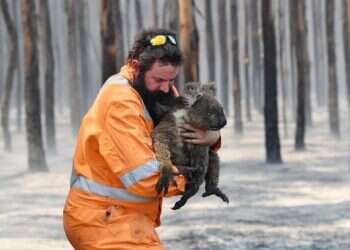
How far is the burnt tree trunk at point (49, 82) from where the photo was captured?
1872cm

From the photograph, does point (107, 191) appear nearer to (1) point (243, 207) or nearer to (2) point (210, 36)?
(1) point (243, 207)

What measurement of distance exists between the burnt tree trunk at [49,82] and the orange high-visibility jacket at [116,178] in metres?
15.8

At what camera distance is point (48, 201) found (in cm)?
1140

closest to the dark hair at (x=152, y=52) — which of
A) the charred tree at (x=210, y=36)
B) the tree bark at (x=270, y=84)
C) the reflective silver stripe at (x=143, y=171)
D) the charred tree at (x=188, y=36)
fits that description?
the reflective silver stripe at (x=143, y=171)

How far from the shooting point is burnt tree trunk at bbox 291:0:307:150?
17.0 m

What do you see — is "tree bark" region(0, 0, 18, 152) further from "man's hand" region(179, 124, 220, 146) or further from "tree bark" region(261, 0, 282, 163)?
"man's hand" region(179, 124, 220, 146)

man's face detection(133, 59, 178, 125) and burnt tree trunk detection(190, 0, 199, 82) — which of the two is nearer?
man's face detection(133, 59, 178, 125)

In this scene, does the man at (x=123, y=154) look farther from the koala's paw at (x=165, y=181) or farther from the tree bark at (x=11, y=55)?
the tree bark at (x=11, y=55)

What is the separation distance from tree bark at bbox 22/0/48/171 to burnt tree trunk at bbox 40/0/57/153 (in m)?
3.76

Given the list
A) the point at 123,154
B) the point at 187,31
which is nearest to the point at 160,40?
the point at 123,154

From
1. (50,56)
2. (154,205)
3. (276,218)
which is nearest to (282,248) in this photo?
(276,218)

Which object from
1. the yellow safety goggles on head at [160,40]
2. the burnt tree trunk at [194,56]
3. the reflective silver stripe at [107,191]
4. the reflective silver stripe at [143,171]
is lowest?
the burnt tree trunk at [194,56]

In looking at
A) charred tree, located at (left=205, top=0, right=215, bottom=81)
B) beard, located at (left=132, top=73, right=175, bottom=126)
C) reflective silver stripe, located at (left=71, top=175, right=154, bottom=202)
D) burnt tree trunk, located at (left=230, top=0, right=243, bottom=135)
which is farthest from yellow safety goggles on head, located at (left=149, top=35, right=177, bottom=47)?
charred tree, located at (left=205, top=0, right=215, bottom=81)

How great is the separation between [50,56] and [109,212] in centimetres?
1644
